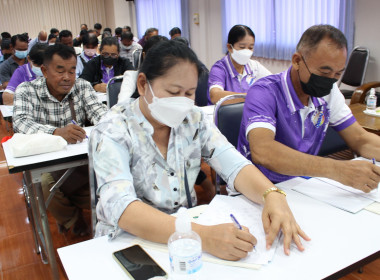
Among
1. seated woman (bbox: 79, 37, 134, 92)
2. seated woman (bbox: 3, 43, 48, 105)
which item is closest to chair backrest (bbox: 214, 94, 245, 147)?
seated woman (bbox: 3, 43, 48, 105)

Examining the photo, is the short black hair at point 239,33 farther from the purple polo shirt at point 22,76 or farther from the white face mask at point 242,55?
the purple polo shirt at point 22,76

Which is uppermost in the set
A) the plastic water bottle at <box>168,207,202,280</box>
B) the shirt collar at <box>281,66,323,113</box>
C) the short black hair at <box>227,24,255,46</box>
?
the short black hair at <box>227,24,255,46</box>

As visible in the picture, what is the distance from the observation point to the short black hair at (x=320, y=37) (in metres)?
1.48

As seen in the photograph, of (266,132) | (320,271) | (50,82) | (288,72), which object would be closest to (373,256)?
(320,271)

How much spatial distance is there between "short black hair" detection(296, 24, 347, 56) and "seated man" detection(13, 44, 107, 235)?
146cm

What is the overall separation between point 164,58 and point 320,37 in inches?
29.2

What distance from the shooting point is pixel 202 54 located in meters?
7.64

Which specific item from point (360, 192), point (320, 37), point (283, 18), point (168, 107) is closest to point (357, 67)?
point (283, 18)

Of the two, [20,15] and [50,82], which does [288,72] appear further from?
[20,15]

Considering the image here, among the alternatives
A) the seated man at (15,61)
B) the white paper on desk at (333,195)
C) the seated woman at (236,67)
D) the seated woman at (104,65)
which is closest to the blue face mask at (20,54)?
the seated man at (15,61)

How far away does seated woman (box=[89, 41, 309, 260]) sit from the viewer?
1016mm

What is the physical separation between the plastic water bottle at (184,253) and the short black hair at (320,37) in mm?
1058

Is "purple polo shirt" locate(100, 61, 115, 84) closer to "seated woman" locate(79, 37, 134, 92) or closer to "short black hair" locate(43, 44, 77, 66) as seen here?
"seated woman" locate(79, 37, 134, 92)

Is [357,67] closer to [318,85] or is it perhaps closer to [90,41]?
[318,85]
